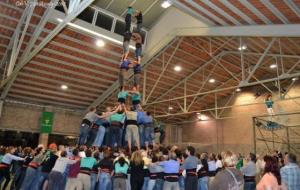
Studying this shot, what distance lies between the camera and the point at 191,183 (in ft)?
24.5

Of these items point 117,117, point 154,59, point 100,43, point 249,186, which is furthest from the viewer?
point 154,59

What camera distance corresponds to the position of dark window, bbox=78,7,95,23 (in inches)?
510

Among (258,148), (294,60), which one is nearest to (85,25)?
(294,60)

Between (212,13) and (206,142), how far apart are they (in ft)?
40.4

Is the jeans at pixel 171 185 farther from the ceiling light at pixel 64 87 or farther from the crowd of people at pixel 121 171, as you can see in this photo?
the ceiling light at pixel 64 87

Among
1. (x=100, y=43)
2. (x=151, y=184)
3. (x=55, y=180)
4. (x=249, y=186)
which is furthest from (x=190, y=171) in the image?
(x=100, y=43)

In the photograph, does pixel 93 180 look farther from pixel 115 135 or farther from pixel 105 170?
pixel 115 135

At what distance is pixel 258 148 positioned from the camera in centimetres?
1695

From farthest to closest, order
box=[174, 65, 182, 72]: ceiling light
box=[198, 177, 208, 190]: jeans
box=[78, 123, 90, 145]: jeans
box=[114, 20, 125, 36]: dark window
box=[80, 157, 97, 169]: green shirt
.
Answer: box=[174, 65, 182, 72]: ceiling light
box=[114, 20, 125, 36]: dark window
box=[78, 123, 90, 145]: jeans
box=[198, 177, 208, 190]: jeans
box=[80, 157, 97, 169]: green shirt

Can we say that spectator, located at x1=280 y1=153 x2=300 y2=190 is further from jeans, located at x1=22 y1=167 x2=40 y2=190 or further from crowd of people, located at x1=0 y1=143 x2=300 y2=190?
jeans, located at x1=22 y1=167 x2=40 y2=190

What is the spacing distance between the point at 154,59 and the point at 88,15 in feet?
14.2

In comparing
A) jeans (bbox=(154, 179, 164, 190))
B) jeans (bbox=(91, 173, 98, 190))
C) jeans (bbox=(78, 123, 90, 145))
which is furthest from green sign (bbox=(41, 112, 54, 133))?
jeans (bbox=(154, 179, 164, 190))

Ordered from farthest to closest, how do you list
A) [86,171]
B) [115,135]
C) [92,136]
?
[92,136], [115,135], [86,171]

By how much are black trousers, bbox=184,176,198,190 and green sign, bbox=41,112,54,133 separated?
11.6m
